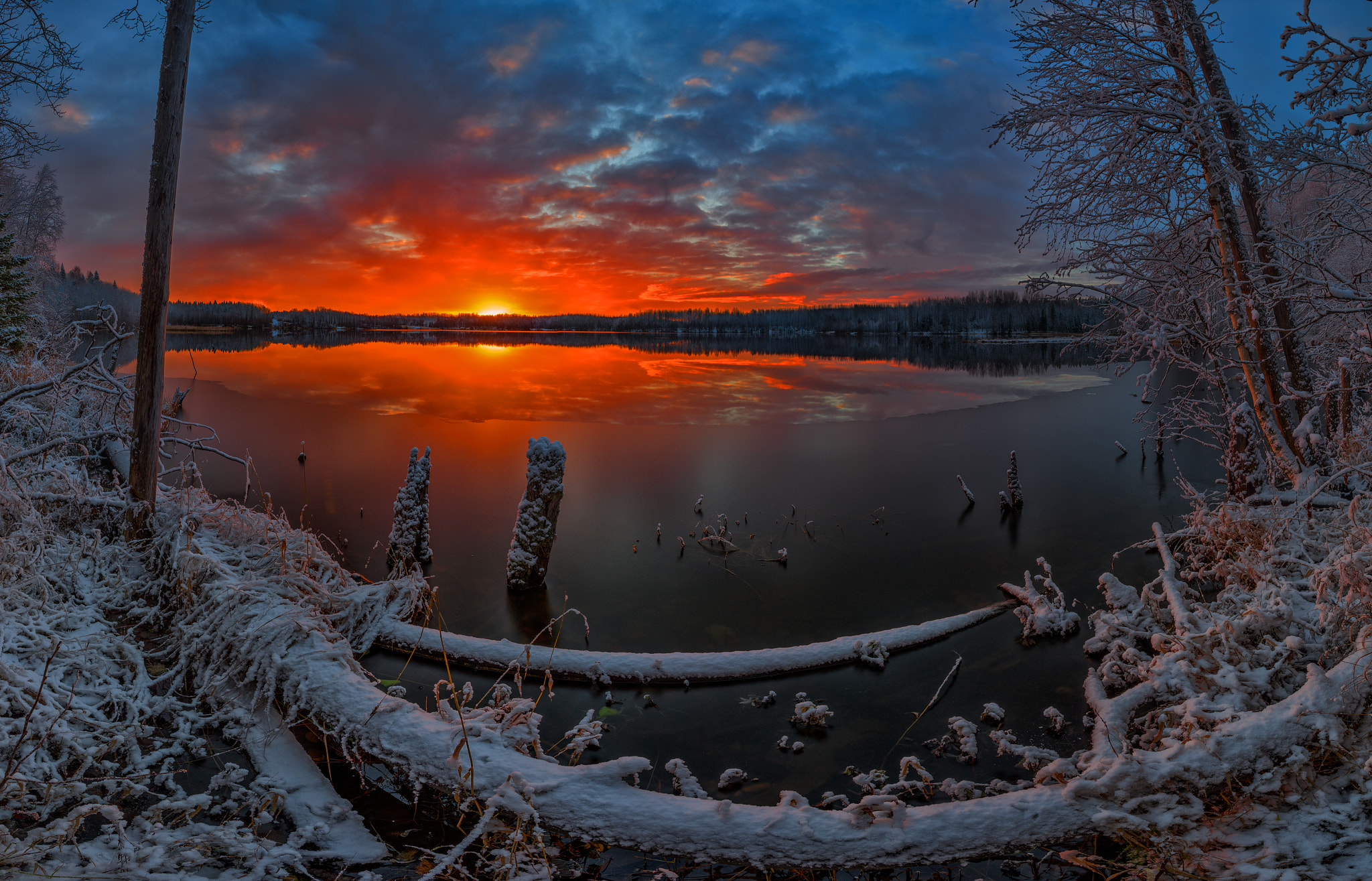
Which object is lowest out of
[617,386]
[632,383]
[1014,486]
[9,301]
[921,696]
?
[921,696]

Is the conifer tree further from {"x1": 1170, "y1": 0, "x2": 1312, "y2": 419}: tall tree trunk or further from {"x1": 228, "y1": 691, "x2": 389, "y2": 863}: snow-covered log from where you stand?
{"x1": 1170, "y1": 0, "x2": 1312, "y2": 419}: tall tree trunk

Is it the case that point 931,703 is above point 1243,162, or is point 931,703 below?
below

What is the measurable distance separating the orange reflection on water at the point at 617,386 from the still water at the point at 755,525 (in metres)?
0.37

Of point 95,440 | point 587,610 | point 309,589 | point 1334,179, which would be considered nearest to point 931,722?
point 587,610

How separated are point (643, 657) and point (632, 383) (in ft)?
101

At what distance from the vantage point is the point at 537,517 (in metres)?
9.46

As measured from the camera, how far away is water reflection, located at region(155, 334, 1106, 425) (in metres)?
26.7

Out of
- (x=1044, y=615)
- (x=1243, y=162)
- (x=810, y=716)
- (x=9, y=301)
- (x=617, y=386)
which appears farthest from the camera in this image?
(x=617, y=386)

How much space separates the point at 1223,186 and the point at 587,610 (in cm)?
1022

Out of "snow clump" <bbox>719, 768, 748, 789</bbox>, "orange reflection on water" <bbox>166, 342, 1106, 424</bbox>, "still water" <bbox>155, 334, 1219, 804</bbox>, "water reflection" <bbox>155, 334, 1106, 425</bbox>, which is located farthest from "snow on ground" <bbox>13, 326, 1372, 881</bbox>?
"orange reflection on water" <bbox>166, 342, 1106, 424</bbox>

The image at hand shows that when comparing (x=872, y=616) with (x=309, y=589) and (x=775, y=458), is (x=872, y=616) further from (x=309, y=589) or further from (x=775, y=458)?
(x=775, y=458)

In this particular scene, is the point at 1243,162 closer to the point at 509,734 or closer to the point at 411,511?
Result: the point at 509,734

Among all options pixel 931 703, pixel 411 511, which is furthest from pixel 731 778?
pixel 411 511

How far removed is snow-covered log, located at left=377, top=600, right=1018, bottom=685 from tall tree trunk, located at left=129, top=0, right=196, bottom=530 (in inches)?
129
